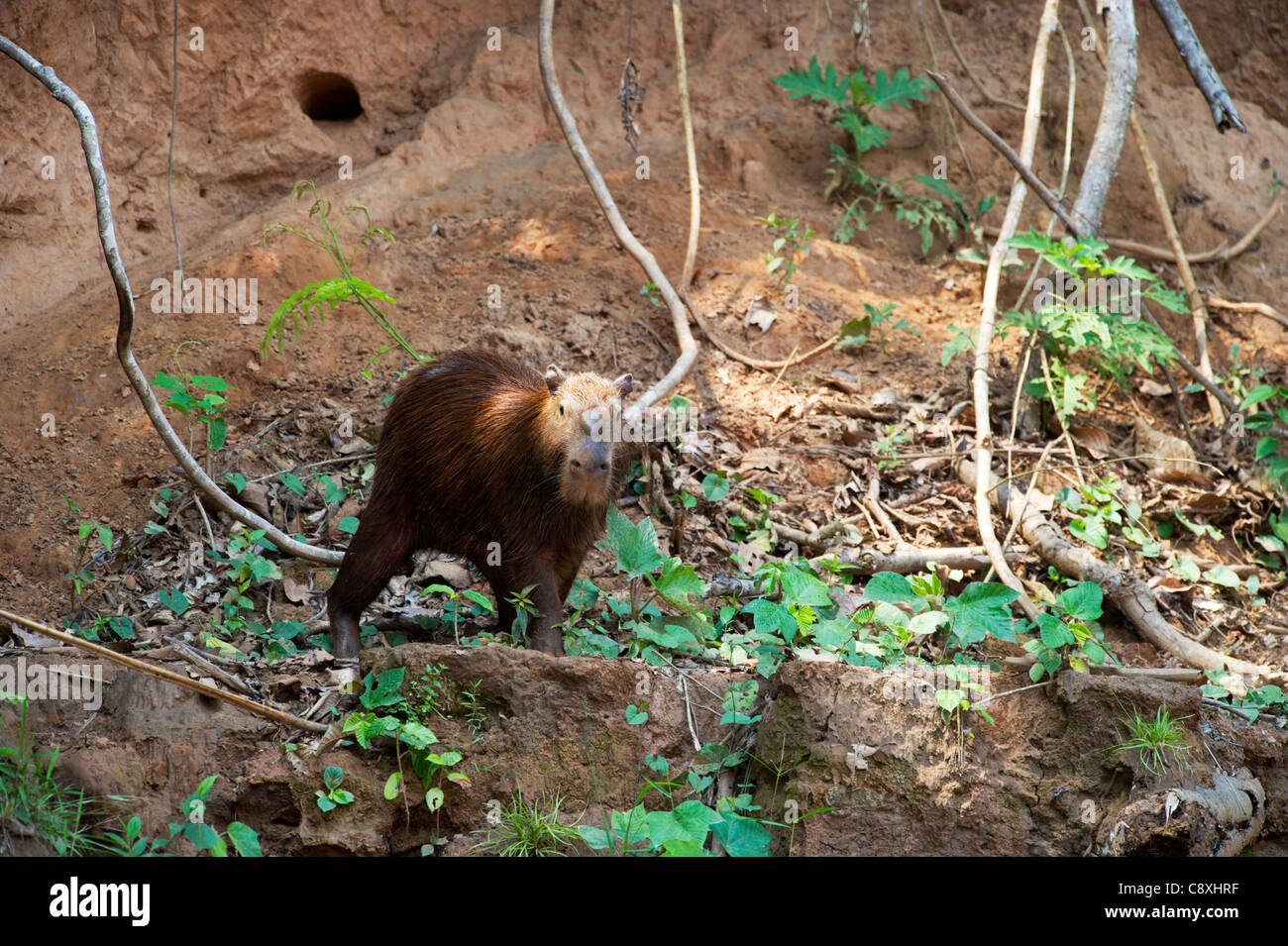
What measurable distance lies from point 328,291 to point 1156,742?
4620 millimetres

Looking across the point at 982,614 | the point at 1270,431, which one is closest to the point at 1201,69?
the point at 1270,431

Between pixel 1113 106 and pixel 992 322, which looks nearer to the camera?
pixel 992 322

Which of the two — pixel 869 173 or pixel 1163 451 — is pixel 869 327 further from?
pixel 1163 451

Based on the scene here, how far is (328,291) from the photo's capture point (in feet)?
19.8

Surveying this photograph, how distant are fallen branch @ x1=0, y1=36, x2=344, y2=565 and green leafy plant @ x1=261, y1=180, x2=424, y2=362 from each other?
115 centimetres

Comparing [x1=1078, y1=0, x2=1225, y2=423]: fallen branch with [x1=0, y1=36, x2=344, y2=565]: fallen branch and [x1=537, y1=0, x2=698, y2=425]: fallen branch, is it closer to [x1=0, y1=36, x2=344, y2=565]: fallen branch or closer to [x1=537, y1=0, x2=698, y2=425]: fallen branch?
[x1=537, y1=0, x2=698, y2=425]: fallen branch

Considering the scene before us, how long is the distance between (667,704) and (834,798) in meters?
0.70

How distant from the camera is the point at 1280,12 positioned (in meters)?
9.02

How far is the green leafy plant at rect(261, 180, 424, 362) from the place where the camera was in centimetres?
602

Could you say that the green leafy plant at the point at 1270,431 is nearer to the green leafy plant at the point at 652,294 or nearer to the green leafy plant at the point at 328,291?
the green leafy plant at the point at 652,294

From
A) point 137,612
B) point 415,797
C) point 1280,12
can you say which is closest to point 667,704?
point 415,797

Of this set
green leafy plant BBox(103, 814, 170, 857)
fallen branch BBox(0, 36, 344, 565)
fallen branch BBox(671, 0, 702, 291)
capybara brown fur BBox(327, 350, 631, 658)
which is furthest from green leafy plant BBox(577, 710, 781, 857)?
fallen branch BBox(671, 0, 702, 291)

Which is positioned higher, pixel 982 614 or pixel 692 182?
pixel 692 182

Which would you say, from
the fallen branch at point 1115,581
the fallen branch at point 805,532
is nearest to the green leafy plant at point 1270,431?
the fallen branch at point 1115,581
